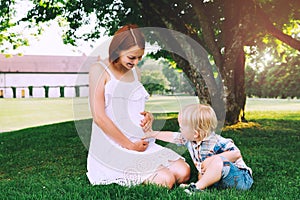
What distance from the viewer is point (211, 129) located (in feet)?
12.8

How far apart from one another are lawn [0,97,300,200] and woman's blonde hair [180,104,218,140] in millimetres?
316

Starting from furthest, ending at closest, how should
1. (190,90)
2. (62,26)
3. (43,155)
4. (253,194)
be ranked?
(62,26), (43,155), (190,90), (253,194)

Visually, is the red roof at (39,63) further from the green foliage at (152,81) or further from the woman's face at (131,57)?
Result: the woman's face at (131,57)

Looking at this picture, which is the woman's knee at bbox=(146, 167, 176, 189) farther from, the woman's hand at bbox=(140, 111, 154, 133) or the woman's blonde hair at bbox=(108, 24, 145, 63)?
the woman's blonde hair at bbox=(108, 24, 145, 63)

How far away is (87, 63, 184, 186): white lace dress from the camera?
3820 millimetres

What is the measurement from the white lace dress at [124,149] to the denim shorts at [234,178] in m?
0.59

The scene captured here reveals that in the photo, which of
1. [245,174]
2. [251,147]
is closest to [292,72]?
[251,147]

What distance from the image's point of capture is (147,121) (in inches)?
152

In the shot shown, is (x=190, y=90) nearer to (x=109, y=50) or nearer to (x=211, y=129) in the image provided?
(x=211, y=129)

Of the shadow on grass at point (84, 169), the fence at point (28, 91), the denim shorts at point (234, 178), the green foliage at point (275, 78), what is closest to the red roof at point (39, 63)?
the fence at point (28, 91)

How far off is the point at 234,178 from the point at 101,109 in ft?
4.65

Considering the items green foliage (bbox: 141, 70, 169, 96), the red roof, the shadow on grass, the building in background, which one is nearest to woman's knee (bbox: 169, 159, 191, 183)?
the shadow on grass

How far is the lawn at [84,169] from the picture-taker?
12.0 feet

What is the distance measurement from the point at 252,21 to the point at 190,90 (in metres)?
7.43
